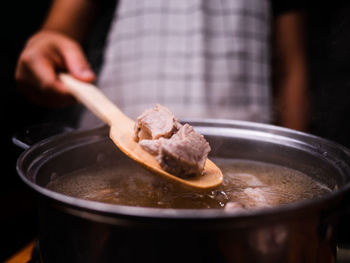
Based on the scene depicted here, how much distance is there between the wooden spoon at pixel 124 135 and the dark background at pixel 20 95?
1.22 metres

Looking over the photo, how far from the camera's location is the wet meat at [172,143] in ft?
3.18

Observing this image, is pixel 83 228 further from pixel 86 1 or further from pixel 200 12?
pixel 86 1

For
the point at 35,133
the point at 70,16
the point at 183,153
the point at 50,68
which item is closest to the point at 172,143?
the point at 183,153

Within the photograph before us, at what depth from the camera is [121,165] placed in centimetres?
143

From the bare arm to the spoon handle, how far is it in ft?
5.19

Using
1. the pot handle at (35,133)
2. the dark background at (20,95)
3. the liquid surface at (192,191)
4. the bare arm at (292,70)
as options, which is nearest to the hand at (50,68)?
the pot handle at (35,133)

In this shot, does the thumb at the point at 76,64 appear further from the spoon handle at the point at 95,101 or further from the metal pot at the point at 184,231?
the metal pot at the point at 184,231

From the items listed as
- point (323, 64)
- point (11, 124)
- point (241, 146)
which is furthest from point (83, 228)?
point (323, 64)

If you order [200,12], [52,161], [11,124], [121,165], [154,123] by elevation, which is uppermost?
[200,12]

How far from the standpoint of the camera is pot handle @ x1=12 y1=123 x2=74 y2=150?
45.0 inches

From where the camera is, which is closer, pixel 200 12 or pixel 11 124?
pixel 200 12

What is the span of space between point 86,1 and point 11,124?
1.63 m

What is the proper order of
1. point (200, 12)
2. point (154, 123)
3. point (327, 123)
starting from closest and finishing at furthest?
point (154, 123), point (327, 123), point (200, 12)

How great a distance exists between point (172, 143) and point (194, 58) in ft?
5.12
